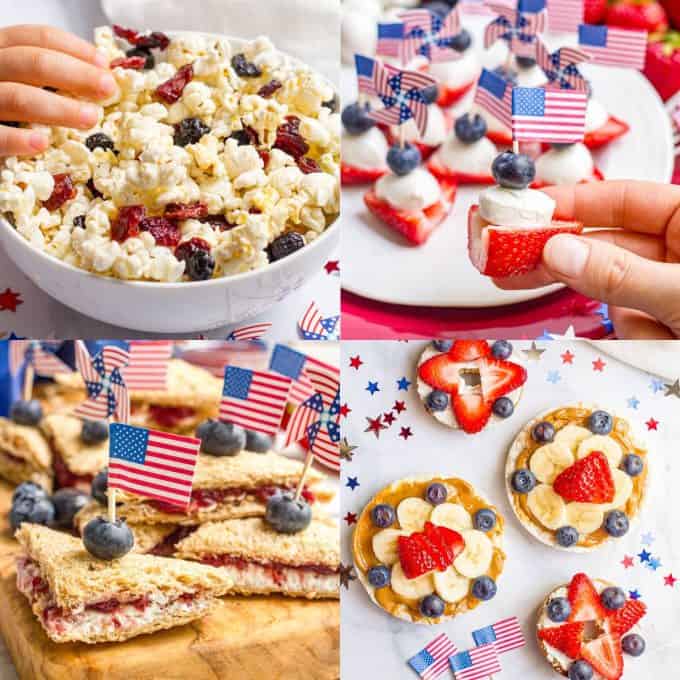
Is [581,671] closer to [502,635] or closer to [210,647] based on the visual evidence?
[502,635]

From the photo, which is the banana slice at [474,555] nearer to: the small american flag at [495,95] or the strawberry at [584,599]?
the strawberry at [584,599]

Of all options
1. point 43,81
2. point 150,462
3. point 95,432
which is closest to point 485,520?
point 150,462

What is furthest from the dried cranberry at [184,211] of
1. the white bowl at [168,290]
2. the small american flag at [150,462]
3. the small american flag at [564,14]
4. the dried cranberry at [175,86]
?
the small american flag at [564,14]

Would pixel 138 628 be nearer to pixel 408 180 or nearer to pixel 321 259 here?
pixel 321 259

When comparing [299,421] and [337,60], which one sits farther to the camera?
[337,60]

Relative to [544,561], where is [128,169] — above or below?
above

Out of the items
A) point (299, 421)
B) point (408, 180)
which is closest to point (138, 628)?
point (299, 421)

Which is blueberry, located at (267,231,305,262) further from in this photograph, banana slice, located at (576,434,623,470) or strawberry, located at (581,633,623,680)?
strawberry, located at (581,633,623,680)
